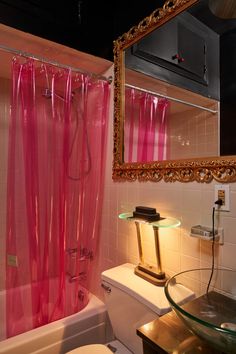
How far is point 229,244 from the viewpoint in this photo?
97cm

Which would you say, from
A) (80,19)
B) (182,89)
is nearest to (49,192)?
(182,89)

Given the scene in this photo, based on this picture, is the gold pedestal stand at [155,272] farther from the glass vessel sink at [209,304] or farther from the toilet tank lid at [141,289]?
the glass vessel sink at [209,304]

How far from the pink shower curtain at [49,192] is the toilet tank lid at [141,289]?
1.29ft

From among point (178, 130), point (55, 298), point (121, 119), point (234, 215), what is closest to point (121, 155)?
point (121, 119)

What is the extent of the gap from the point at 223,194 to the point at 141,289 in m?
0.62

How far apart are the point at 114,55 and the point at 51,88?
51 cm

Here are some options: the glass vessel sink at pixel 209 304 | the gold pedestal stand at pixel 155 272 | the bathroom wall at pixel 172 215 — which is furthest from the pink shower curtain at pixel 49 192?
the glass vessel sink at pixel 209 304

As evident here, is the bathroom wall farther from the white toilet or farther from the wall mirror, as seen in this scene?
the white toilet

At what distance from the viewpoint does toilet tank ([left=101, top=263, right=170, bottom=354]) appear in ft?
3.42

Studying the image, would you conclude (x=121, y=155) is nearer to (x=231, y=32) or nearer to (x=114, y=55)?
(x=114, y=55)

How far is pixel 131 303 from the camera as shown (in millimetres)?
1143

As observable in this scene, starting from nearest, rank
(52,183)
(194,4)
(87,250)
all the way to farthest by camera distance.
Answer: (194,4), (52,183), (87,250)

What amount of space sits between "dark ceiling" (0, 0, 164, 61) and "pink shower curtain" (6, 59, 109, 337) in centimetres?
20

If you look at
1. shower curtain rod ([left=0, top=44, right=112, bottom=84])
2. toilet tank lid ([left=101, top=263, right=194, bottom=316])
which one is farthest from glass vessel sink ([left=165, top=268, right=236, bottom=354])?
shower curtain rod ([left=0, top=44, right=112, bottom=84])
